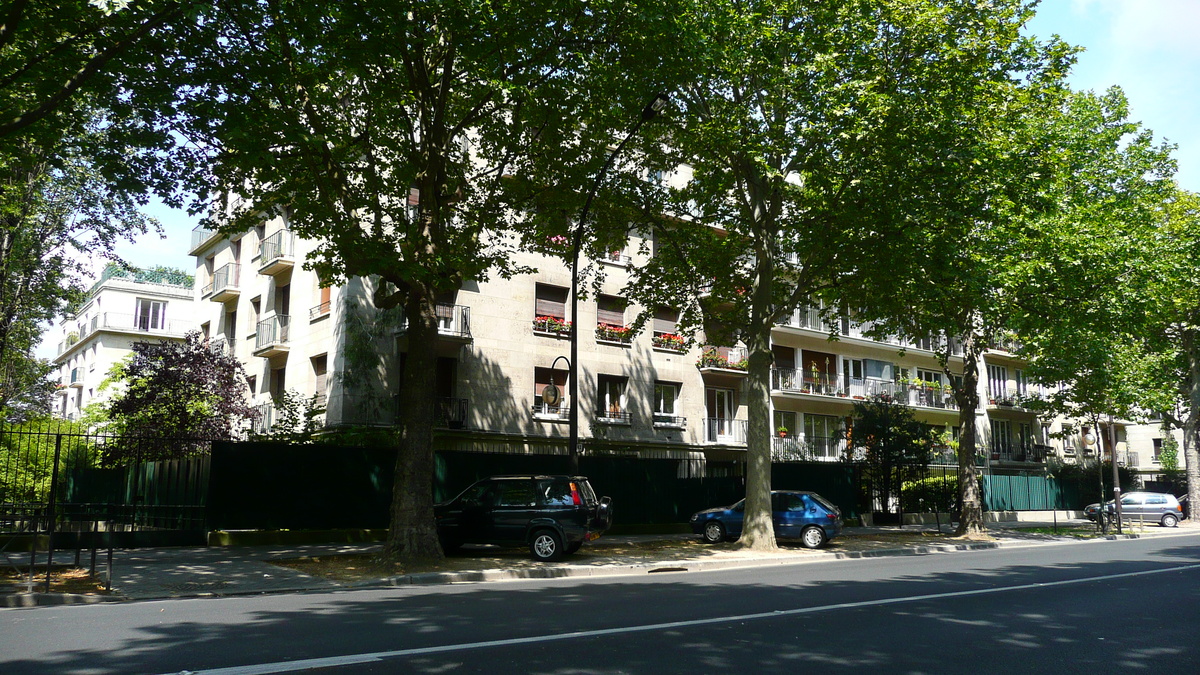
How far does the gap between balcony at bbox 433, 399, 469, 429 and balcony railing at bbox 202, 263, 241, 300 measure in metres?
11.2

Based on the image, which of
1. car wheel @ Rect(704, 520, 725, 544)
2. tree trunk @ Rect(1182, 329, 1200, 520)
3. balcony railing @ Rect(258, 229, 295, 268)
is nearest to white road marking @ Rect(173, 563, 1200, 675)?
car wheel @ Rect(704, 520, 725, 544)

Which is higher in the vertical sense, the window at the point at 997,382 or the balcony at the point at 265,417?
the window at the point at 997,382

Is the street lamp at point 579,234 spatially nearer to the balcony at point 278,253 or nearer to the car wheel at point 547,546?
the car wheel at point 547,546

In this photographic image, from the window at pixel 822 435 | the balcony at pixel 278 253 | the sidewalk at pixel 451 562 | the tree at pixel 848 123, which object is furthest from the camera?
Answer: the window at pixel 822 435

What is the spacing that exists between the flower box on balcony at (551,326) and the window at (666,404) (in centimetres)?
479

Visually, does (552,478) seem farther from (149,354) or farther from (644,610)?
(149,354)

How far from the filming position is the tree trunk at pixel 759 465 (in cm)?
1986

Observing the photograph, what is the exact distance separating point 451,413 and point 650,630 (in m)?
20.2

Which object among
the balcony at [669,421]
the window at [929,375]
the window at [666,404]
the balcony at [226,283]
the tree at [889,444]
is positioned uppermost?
the balcony at [226,283]

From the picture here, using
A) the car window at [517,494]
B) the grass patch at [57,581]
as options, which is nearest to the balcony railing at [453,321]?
the car window at [517,494]

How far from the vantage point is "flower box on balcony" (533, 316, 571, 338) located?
30.3 metres

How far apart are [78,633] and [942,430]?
44.1 meters

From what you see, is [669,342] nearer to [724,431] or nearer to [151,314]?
[724,431]

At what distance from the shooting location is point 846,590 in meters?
12.0
